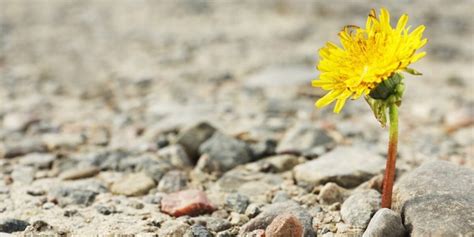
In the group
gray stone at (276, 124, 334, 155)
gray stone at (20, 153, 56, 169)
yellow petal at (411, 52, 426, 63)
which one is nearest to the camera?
yellow petal at (411, 52, 426, 63)

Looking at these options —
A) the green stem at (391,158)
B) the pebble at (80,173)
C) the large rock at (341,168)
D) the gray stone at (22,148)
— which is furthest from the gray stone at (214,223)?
the gray stone at (22,148)

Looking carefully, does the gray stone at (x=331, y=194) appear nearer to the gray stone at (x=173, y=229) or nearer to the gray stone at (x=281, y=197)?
the gray stone at (x=281, y=197)

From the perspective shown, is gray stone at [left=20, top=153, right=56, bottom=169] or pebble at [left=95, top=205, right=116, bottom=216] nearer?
pebble at [left=95, top=205, right=116, bottom=216]

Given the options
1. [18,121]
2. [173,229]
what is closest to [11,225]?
[173,229]

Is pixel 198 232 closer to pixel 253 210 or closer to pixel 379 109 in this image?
pixel 253 210

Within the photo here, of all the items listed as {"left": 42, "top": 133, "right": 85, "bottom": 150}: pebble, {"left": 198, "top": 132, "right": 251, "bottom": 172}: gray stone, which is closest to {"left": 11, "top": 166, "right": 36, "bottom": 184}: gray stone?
{"left": 42, "top": 133, "right": 85, "bottom": 150}: pebble

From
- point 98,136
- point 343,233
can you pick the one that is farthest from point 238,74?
point 343,233

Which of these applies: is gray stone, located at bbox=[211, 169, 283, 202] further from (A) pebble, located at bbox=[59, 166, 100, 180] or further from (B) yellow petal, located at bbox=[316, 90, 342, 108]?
(B) yellow petal, located at bbox=[316, 90, 342, 108]

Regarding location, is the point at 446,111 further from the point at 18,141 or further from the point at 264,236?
the point at 18,141

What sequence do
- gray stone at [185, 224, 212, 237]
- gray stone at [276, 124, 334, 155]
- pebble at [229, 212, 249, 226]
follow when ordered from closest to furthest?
gray stone at [185, 224, 212, 237] → pebble at [229, 212, 249, 226] → gray stone at [276, 124, 334, 155]
